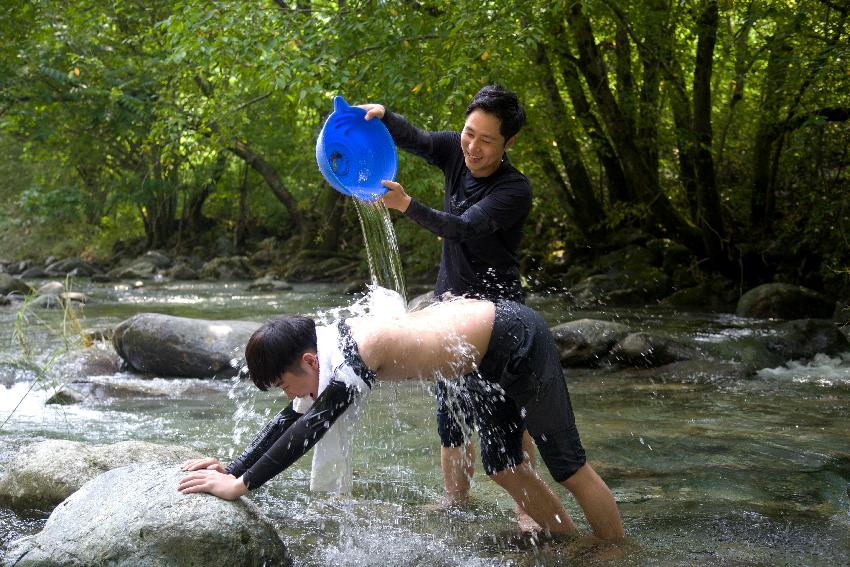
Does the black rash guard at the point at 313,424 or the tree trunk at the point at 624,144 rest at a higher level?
the tree trunk at the point at 624,144

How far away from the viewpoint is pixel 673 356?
27.8ft

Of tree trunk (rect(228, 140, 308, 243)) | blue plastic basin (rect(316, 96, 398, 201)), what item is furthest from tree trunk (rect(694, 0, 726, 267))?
tree trunk (rect(228, 140, 308, 243))

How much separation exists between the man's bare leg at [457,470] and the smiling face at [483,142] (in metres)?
1.32

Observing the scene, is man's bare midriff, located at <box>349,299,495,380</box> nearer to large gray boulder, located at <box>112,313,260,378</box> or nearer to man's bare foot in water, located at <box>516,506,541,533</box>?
man's bare foot in water, located at <box>516,506,541,533</box>

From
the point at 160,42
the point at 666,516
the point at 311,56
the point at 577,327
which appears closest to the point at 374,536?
the point at 666,516

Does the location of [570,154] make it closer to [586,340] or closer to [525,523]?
[586,340]

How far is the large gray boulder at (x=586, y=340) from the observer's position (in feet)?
28.0

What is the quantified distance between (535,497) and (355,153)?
167 cm

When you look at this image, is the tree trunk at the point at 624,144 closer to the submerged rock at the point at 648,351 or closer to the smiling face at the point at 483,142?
the submerged rock at the point at 648,351

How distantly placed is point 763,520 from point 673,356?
179 inches

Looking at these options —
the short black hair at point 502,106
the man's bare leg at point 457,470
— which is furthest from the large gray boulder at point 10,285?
the short black hair at point 502,106

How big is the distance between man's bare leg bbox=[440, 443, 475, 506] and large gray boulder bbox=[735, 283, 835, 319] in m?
8.04

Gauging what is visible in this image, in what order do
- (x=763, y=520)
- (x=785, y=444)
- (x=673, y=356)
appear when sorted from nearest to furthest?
(x=763, y=520) < (x=785, y=444) < (x=673, y=356)

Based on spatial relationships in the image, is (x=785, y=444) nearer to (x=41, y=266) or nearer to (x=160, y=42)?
(x=160, y=42)
